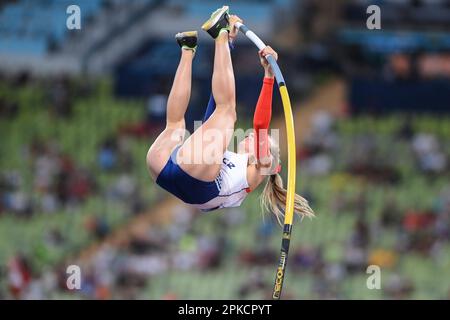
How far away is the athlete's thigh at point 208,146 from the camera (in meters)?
10.5

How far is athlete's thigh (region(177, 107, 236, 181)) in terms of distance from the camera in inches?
412

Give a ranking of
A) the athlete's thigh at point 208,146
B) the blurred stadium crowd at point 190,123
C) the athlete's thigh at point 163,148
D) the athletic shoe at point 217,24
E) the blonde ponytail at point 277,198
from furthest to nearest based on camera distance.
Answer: the blurred stadium crowd at point 190,123 → the blonde ponytail at point 277,198 → the athlete's thigh at point 163,148 → the athletic shoe at point 217,24 → the athlete's thigh at point 208,146

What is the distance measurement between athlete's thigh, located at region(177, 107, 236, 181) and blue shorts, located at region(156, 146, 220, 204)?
0.07 m

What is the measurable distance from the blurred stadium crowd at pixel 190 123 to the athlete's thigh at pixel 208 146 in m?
7.92

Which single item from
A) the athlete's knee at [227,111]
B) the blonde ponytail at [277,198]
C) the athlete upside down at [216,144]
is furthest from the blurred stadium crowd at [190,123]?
the athlete's knee at [227,111]

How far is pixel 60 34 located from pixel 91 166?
148 inches

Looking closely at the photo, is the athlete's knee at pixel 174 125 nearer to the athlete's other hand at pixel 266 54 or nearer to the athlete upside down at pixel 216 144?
the athlete upside down at pixel 216 144

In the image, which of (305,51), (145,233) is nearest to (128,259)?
(145,233)

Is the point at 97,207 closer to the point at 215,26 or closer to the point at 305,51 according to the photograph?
the point at 305,51

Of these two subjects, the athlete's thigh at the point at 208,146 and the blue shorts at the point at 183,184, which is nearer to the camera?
the athlete's thigh at the point at 208,146

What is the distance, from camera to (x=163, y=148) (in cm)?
1072

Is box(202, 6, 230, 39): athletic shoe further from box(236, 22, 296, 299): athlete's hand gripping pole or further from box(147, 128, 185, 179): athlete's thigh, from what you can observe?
box(147, 128, 185, 179): athlete's thigh

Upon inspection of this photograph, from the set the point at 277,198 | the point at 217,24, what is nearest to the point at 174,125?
the point at 217,24

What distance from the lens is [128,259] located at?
20422 mm
